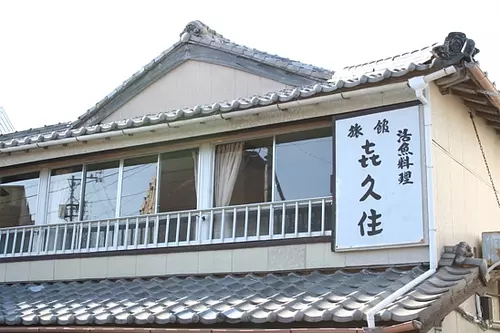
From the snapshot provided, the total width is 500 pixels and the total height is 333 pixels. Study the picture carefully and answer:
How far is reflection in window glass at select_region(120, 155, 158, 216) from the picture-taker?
12.1 m

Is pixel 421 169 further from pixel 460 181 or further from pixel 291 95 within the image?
pixel 291 95

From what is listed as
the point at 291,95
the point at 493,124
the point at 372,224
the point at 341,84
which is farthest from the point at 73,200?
the point at 493,124

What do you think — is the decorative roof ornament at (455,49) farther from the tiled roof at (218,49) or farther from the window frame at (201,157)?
the tiled roof at (218,49)

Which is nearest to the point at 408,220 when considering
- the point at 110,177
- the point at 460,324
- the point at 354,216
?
the point at 354,216

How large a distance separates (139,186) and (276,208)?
3.00m

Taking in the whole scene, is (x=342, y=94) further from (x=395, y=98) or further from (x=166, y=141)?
(x=166, y=141)

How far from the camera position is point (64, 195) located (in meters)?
13.2

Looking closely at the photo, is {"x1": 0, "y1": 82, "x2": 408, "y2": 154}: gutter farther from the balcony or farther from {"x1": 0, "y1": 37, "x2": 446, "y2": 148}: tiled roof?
the balcony

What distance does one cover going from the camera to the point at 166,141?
38.8 feet

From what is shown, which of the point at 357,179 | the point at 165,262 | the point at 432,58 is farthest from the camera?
the point at 165,262

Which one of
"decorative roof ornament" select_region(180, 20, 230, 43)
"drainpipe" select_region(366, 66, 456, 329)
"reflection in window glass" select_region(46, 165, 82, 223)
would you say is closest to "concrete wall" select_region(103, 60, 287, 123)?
"decorative roof ornament" select_region(180, 20, 230, 43)

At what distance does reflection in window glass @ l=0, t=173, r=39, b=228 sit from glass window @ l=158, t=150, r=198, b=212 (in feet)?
10.6

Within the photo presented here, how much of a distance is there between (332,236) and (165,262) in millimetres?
3053

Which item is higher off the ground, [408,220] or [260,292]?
[408,220]
